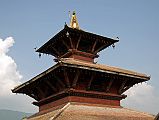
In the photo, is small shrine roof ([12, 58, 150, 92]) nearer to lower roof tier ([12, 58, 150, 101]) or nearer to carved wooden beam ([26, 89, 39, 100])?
lower roof tier ([12, 58, 150, 101])

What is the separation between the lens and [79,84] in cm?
1786

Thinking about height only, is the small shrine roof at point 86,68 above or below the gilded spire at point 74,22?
below

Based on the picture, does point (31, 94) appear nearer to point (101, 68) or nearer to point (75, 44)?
point (75, 44)

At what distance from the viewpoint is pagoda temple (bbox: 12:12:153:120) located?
655 inches

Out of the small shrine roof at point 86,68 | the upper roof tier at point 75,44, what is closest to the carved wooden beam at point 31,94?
the small shrine roof at point 86,68

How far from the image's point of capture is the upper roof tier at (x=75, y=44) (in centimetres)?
2022

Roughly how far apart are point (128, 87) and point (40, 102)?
6472mm

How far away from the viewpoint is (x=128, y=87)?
20.3 m

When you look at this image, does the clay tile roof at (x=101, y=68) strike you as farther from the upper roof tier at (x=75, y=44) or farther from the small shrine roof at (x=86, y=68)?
the upper roof tier at (x=75, y=44)

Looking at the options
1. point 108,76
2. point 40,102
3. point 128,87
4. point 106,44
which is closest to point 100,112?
point 108,76

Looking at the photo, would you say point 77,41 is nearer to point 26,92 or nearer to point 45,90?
point 45,90

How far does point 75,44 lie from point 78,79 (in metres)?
3.77

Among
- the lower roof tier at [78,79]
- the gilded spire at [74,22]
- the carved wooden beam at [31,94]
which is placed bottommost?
the carved wooden beam at [31,94]

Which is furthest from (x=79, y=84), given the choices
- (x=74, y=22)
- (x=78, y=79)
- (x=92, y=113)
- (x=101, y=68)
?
(x=74, y=22)
